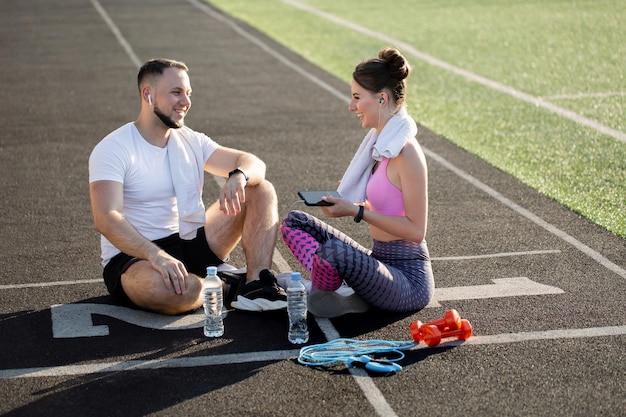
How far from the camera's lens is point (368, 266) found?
7.01m

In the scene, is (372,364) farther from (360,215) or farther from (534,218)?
(534,218)

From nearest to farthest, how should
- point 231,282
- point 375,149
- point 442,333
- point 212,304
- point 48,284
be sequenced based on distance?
point 442,333 < point 212,304 < point 375,149 < point 231,282 < point 48,284

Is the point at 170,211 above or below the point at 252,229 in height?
above

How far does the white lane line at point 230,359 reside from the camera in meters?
6.48

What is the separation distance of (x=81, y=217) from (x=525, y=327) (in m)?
4.80

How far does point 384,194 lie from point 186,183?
138 centimetres

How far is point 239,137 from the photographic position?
14.0 metres

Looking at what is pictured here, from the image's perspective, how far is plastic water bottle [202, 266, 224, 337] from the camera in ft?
23.1

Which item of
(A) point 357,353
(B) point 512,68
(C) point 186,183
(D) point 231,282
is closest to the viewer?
(A) point 357,353

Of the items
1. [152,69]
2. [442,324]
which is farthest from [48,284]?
[442,324]

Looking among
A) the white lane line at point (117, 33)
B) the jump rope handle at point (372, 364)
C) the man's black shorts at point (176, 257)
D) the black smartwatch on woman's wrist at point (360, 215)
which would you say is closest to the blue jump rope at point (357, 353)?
the jump rope handle at point (372, 364)

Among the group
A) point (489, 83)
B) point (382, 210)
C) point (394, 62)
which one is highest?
point (394, 62)

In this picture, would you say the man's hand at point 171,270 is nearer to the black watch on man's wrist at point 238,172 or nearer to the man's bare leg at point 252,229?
the man's bare leg at point 252,229

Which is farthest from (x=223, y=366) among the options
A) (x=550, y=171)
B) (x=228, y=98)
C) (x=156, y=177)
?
(x=228, y=98)
